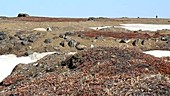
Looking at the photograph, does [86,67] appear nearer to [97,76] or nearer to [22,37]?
[97,76]

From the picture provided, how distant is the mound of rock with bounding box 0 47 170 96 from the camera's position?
24141mm

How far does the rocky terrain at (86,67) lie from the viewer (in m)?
24.7

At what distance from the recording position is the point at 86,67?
3284 cm

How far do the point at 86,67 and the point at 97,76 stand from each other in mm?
4850

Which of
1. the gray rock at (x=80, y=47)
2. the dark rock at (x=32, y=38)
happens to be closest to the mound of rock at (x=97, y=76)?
the gray rock at (x=80, y=47)

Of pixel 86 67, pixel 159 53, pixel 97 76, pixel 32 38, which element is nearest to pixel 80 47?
pixel 32 38

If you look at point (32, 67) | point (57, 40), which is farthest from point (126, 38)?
point (32, 67)

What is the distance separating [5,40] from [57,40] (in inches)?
270

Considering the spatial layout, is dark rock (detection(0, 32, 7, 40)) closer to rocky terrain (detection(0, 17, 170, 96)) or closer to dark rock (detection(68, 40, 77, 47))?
rocky terrain (detection(0, 17, 170, 96))

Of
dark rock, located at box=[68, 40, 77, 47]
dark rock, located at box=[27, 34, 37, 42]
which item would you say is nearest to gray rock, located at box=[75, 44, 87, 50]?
dark rock, located at box=[68, 40, 77, 47]

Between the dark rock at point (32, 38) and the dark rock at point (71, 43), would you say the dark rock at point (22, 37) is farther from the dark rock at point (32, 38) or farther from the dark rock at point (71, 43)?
the dark rock at point (71, 43)

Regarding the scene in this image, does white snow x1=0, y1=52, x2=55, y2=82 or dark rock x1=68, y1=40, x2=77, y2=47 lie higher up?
dark rock x1=68, y1=40, x2=77, y2=47

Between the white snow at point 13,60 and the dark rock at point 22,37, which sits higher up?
the dark rock at point 22,37

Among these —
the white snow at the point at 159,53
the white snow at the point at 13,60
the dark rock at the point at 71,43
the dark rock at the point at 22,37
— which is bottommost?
the white snow at the point at 13,60
